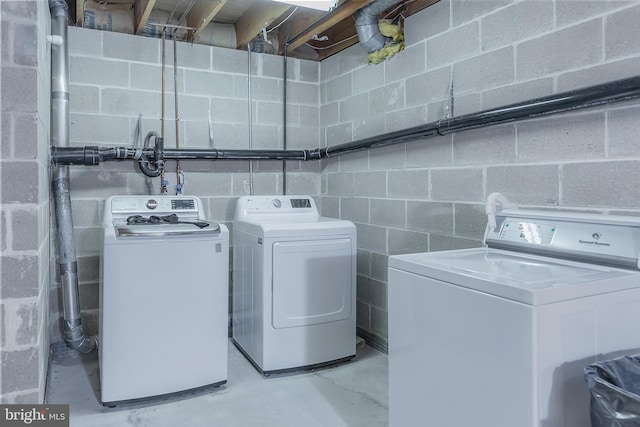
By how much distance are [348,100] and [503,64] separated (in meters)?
1.41

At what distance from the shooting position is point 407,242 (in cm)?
285

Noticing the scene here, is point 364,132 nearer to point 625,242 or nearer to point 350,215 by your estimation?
point 350,215

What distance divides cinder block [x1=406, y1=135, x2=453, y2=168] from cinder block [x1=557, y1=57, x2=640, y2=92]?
0.69 m

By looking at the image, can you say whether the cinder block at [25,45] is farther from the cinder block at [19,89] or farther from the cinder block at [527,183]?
the cinder block at [527,183]

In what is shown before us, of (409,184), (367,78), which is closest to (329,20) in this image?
(367,78)

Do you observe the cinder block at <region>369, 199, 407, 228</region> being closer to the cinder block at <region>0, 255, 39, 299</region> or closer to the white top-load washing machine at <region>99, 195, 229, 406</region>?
the white top-load washing machine at <region>99, 195, 229, 406</region>

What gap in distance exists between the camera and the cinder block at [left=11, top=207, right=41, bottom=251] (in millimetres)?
1856

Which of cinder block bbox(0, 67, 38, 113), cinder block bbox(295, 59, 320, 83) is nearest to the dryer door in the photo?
cinder block bbox(0, 67, 38, 113)

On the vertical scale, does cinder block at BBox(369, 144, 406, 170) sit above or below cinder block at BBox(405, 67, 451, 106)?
below

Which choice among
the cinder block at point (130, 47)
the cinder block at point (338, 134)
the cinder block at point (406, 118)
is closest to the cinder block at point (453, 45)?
the cinder block at point (406, 118)

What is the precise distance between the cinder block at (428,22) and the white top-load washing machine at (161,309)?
5.50ft

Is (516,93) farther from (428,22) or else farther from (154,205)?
(154,205)

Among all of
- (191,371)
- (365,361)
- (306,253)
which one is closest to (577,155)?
(306,253)

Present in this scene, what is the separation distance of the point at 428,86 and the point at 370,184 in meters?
0.82
